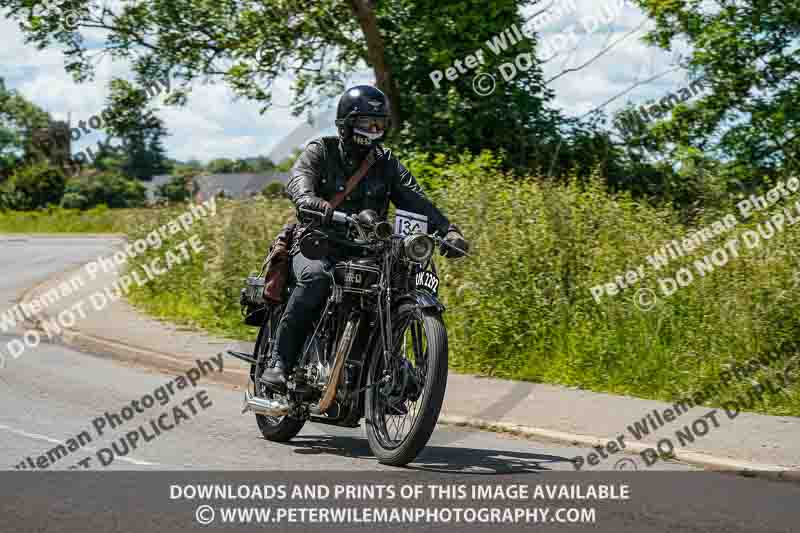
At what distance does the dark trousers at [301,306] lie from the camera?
7.09 metres

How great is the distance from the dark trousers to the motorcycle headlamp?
79 centimetres

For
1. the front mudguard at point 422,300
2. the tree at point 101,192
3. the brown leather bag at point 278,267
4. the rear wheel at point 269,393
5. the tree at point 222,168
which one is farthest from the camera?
the tree at point 101,192

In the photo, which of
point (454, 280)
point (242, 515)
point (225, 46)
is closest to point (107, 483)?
point (242, 515)

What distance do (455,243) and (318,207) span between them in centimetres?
91

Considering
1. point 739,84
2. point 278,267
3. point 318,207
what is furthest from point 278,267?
point 739,84

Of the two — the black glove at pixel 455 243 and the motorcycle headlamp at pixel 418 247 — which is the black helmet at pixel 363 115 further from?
the motorcycle headlamp at pixel 418 247

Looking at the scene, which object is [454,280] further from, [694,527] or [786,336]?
[694,527]

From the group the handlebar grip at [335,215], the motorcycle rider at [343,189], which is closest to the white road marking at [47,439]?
the motorcycle rider at [343,189]

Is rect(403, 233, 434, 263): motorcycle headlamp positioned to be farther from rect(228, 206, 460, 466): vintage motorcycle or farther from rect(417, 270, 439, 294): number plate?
rect(417, 270, 439, 294): number plate

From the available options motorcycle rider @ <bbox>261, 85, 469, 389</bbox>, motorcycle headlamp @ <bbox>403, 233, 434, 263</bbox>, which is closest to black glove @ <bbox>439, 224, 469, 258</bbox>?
motorcycle rider @ <bbox>261, 85, 469, 389</bbox>

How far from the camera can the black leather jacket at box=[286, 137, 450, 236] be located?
724 centimetres

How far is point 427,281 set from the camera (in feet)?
22.1

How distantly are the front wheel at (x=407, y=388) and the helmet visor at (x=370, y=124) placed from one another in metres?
1.24

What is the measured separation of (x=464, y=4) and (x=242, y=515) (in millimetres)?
14426
